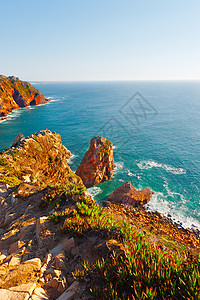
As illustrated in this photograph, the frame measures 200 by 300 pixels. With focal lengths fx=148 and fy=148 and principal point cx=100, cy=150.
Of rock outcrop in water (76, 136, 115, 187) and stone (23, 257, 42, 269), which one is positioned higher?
stone (23, 257, 42, 269)

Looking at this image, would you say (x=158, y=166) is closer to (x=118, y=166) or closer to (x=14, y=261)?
(x=118, y=166)

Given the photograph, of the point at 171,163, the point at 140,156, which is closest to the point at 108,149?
the point at 140,156

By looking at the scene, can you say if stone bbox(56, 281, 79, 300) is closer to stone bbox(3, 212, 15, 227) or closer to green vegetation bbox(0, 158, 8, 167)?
stone bbox(3, 212, 15, 227)

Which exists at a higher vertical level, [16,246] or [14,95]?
[14,95]

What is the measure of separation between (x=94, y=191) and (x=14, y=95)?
98.8 metres

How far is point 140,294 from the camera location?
3.55m

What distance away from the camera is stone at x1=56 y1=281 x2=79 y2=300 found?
4134 mm

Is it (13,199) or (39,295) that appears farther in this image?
(13,199)

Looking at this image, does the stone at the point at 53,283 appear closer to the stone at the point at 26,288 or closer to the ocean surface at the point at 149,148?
the stone at the point at 26,288

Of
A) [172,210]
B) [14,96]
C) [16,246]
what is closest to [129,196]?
[172,210]

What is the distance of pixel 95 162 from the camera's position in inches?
1351

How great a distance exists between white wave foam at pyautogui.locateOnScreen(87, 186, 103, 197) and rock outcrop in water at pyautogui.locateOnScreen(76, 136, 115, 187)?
1047mm

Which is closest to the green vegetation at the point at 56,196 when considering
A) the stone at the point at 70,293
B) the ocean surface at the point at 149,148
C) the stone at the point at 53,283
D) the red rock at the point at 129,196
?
the stone at the point at 53,283

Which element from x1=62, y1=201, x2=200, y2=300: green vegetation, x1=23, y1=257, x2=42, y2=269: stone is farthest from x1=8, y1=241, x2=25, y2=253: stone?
x1=62, y1=201, x2=200, y2=300: green vegetation
